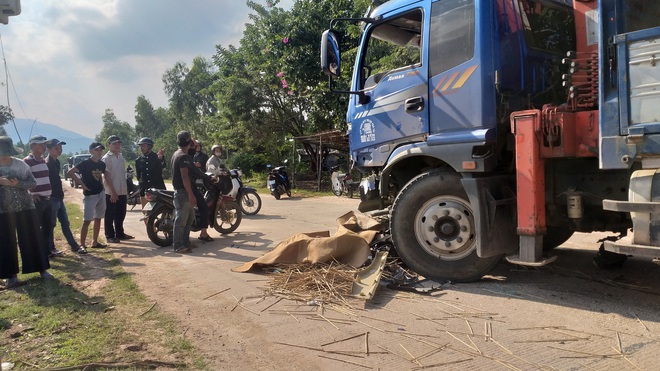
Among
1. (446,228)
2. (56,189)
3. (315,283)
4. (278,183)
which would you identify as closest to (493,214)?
(446,228)

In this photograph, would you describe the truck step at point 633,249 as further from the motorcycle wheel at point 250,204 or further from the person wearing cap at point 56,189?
the motorcycle wheel at point 250,204

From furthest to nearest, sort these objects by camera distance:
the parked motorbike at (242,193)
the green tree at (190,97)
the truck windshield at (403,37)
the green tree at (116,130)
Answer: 1. the green tree at (116,130)
2. the green tree at (190,97)
3. the parked motorbike at (242,193)
4. the truck windshield at (403,37)

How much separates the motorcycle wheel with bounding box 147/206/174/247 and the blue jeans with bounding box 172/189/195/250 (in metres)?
0.61

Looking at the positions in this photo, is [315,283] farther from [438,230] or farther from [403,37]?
[403,37]

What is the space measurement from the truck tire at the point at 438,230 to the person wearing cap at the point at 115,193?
5310 mm

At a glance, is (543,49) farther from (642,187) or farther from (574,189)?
(642,187)

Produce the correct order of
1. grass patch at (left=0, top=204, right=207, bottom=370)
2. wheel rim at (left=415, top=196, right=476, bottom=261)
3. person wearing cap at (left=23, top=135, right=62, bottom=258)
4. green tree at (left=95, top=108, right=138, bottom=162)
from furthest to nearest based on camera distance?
green tree at (left=95, top=108, right=138, bottom=162), person wearing cap at (left=23, top=135, right=62, bottom=258), wheel rim at (left=415, top=196, right=476, bottom=261), grass patch at (left=0, top=204, right=207, bottom=370)

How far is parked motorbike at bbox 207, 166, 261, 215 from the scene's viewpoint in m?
9.96

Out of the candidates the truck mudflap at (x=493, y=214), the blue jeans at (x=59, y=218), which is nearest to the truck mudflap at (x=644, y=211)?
the truck mudflap at (x=493, y=214)

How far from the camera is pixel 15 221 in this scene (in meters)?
4.94

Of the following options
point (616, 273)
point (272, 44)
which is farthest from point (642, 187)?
point (272, 44)

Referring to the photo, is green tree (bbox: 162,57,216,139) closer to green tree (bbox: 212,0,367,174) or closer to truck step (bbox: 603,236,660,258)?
green tree (bbox: 212,0,367,174)

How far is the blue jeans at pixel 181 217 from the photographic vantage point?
6590 millimetres

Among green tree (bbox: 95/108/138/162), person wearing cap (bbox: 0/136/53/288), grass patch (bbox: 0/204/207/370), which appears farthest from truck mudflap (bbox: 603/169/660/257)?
green tree (bbox: 95/108/138/162)
